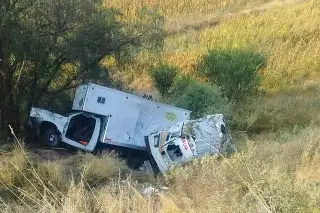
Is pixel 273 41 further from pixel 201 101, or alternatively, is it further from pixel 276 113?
pixel 201 101

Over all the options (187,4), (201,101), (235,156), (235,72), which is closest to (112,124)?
(201,101)

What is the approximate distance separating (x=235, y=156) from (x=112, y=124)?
9.80m

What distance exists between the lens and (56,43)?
1440 cm

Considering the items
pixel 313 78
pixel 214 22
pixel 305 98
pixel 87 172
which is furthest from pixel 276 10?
pixel 87 172

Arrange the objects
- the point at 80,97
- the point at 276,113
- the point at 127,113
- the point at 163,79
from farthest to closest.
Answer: the point at 163,79 < the point at 276,113 < the point at 127,113 < the point at 80,97

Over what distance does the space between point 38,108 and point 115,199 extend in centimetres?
1023

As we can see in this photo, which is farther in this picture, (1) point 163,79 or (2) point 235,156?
(1) point 163,79

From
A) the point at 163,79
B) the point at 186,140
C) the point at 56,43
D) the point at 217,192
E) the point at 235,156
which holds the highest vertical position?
the point at 56,43

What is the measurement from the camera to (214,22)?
36719mm

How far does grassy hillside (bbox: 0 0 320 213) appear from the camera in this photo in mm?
5551

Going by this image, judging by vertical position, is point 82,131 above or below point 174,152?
above

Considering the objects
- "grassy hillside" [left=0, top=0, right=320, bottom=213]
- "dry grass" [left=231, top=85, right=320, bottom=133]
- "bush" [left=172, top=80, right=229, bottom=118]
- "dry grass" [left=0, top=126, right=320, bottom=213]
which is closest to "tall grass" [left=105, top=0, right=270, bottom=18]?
"grassy hillside" [left=0, top=0, right=320, bottom=213]

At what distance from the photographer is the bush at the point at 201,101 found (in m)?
19.2

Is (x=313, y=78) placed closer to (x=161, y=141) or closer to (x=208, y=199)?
(x=161, y=141)
